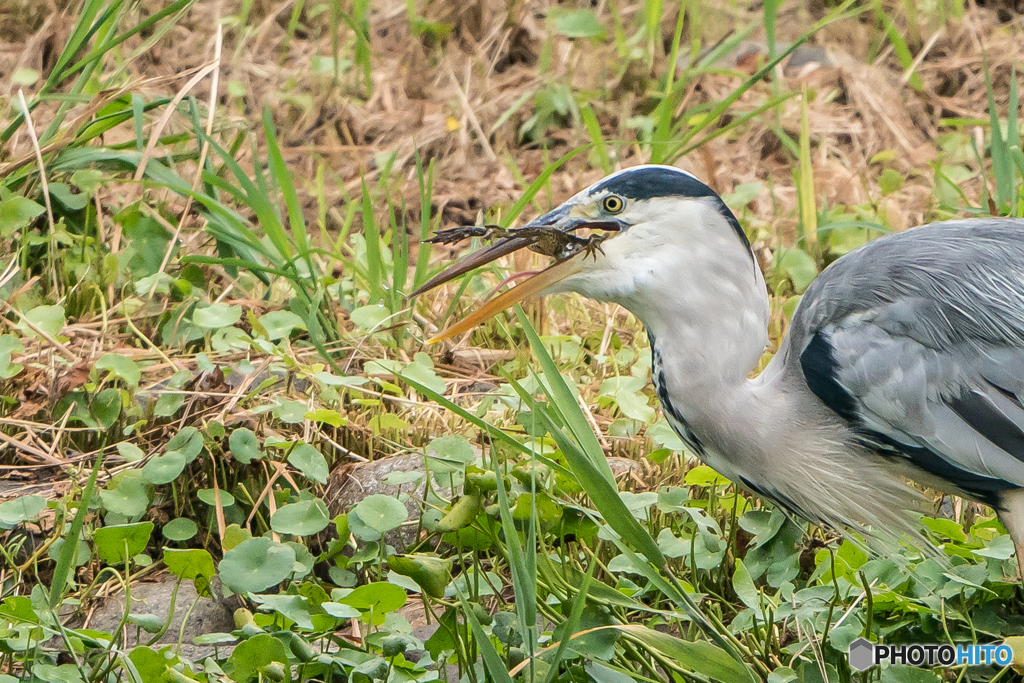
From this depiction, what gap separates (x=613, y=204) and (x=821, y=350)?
0.52 m

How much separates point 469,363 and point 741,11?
3.01 m

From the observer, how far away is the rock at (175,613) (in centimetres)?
255

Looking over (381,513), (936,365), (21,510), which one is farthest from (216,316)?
(936,365)

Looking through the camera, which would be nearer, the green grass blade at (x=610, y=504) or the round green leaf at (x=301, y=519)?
the green grass blade at (x=610, y=504)

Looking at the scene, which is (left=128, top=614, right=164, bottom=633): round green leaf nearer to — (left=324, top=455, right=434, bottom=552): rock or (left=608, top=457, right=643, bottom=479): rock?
(left=324, top=455, right=434, bottom=552): rock

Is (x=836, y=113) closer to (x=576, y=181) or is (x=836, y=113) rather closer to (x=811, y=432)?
(x=576, y=181)

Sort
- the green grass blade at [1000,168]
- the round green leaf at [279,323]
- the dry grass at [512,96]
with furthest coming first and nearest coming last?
the dry grass at [512,96], the green grass blade at [1000,168], the round green leaf at [279,323]

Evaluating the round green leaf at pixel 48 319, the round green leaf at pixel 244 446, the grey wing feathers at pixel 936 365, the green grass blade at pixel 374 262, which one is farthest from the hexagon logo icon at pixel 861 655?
the round green leaf at pixel 48 319

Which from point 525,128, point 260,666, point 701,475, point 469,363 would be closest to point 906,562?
point 701,475

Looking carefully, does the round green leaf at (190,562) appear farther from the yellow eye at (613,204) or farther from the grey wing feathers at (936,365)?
the grey wing feathers at (936,365)

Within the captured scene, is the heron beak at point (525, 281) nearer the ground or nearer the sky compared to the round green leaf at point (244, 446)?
nearer the sky

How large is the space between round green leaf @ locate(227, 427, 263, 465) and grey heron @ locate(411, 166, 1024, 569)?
31.0 inches

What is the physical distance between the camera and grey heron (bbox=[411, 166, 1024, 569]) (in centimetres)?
220

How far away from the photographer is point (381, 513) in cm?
244
